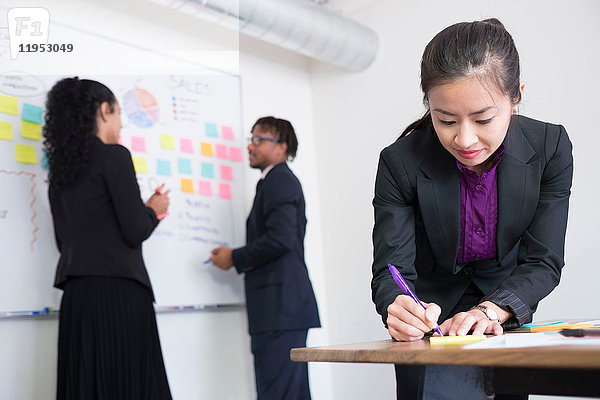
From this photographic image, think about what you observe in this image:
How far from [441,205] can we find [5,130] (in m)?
2.02

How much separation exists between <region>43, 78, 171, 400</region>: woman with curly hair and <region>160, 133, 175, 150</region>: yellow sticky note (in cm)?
65

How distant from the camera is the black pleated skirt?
7.53ft

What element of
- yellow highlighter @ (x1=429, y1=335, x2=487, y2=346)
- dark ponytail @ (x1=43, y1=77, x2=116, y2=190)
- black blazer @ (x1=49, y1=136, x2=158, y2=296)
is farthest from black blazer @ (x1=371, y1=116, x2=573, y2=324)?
dark ponytail @ (x1=43, y1=77, x2=116, y2=190)

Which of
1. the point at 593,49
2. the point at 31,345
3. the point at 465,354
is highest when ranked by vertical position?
the point at 593,49

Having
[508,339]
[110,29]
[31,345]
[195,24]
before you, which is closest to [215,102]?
[195,24]

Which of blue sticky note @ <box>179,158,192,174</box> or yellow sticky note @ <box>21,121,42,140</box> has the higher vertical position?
yellow sticky note @ <box>21,121,42,140</box>

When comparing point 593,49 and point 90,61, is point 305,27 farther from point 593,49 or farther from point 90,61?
point 593,49

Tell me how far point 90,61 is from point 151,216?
2.98 ft

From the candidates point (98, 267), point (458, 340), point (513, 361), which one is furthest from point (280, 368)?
point (513, 361)

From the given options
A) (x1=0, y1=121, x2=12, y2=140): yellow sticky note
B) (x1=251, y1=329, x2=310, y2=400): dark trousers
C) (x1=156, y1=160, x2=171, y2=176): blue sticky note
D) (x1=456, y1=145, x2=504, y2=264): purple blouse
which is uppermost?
(x1=0, y1=121, x2=12, y2=140): yellow sticky note

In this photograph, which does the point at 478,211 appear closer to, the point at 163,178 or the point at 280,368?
the point at 280,368

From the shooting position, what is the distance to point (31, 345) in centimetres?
258

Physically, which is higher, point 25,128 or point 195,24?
point 195,24

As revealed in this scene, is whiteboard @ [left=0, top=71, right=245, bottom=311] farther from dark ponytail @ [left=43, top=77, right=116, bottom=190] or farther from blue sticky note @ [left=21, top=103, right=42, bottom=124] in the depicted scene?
dark ponytail @ [left=43, top=77, right=116, bottom=190]
